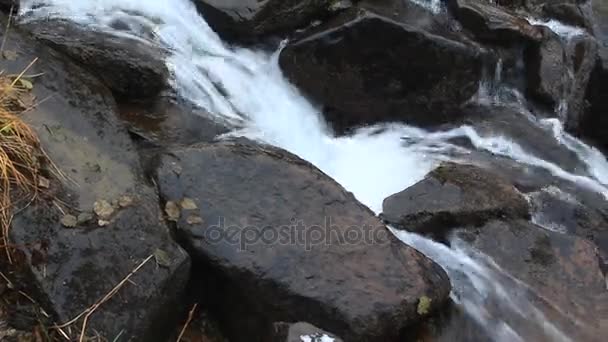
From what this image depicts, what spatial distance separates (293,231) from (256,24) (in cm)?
265

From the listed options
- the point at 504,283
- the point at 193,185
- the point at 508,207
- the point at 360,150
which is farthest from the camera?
the point at 360,150

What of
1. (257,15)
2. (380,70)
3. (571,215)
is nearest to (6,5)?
(257,15)

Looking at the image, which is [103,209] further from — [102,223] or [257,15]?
[257,15]

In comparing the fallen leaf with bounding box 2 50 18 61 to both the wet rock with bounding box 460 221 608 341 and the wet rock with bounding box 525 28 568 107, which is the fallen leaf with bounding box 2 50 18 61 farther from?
the wet rock with bounding box 525 28 568 107

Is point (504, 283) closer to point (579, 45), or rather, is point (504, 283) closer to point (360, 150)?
point (360, 150)

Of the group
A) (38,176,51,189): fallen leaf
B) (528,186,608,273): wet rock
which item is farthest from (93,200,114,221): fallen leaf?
(528,186,608,273): wet rock

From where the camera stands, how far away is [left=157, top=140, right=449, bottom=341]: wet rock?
3.90 m

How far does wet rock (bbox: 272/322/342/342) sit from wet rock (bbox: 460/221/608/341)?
4.70 ft

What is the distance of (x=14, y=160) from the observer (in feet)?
12.6

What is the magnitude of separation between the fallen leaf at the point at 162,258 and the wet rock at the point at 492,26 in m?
4.04

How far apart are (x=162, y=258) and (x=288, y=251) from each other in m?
0.70

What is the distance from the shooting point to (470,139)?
6336mm

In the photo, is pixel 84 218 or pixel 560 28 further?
pixel 560 28

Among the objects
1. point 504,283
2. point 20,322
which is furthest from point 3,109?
point 504,283
